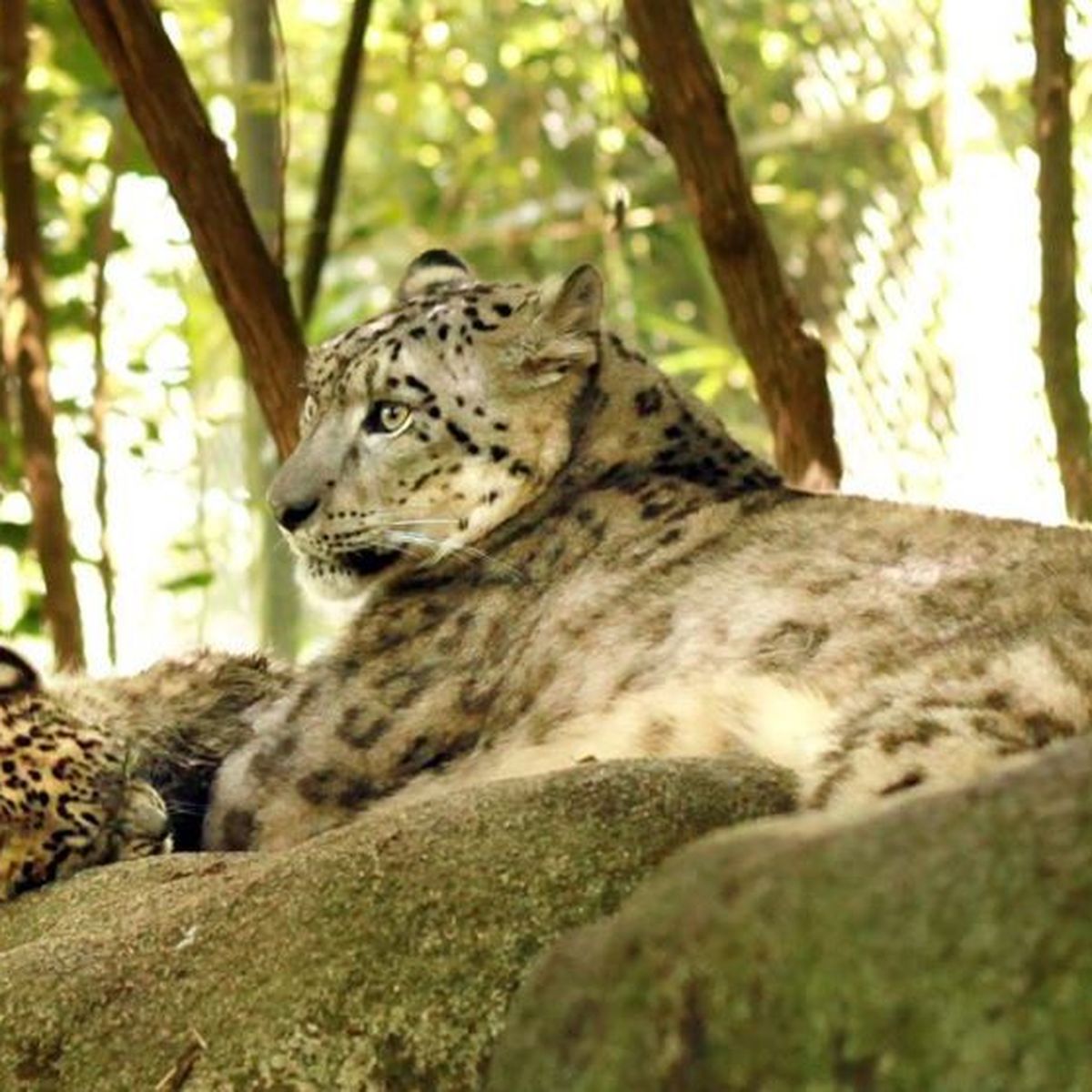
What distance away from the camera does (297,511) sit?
5395 mm

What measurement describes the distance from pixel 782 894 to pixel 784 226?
1037 centimetres

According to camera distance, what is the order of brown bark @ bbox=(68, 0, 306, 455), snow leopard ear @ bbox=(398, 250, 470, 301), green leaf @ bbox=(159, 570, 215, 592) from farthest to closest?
1. green leaf @ bbox=(159, 570, 215, 592)
2. brown bark @ bbox=(68, 0, 306, 455)
3. snow leopard ear @ bbox=(398, 250, 470, 301)

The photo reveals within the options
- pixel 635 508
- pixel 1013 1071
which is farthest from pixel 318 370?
pixel 1013 1071

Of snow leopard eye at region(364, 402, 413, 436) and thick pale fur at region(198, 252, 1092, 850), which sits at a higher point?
snow leopard eye at region(364, 402, 413, 436)

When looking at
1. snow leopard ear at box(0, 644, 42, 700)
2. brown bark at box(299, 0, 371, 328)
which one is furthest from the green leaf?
snow leopard ear at box(0, 644, 42, 700)

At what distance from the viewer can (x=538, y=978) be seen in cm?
267

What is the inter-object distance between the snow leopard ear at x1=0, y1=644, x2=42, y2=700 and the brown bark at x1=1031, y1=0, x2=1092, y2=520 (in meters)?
2.77

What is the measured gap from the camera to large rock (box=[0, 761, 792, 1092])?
353 centimetres

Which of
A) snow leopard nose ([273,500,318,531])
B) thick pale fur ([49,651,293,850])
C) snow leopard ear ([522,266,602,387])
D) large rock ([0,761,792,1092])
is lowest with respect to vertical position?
thick pale fur ([49,651,293,850])

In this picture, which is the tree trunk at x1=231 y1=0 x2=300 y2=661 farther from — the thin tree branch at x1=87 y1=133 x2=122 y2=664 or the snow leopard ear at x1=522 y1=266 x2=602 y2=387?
the snow leopard ear at x1=522 y1=266 x2=602 y2=387

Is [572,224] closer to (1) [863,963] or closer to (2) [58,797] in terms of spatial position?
(2) [58,797]

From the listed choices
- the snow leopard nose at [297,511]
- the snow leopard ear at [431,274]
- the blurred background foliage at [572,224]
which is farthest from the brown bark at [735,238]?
the snow leopard nose at [297,511]

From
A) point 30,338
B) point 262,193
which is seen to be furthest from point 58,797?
point 262,193

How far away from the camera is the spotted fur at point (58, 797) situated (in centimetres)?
465
